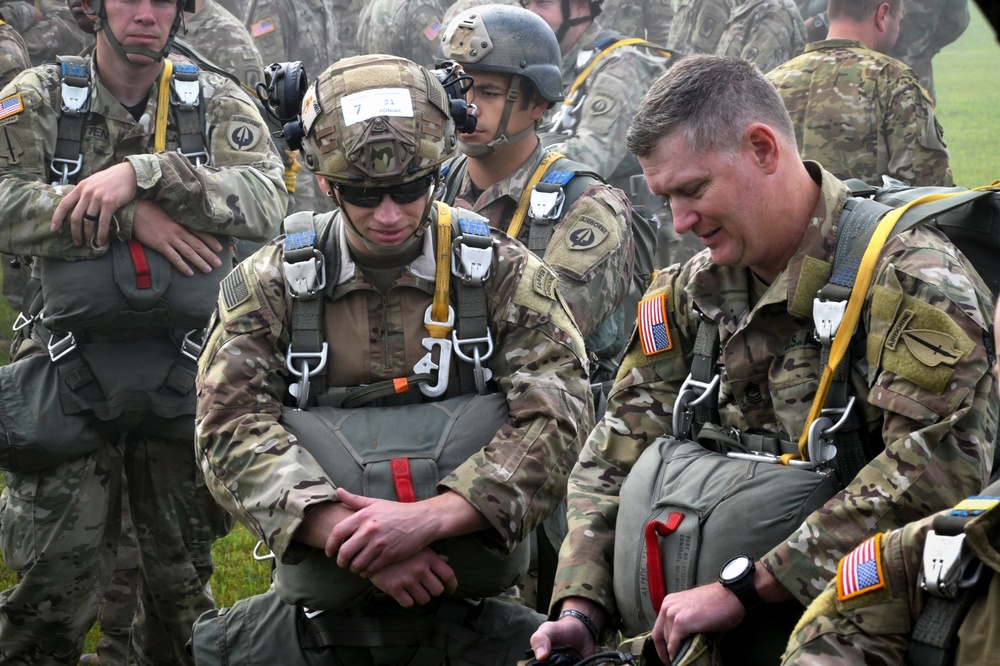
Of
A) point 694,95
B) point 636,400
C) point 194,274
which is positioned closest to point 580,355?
point 636,400

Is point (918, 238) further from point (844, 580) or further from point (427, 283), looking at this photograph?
point (427, 283)

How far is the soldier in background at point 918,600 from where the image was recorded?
245 centimetres

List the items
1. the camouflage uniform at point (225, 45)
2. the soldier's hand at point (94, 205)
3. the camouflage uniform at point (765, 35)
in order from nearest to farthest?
1. the soldier's hand at point (94, 205)
2. the camouflage uniform at point (225, 45)
3. the camouflage uniform at point (765, 35)

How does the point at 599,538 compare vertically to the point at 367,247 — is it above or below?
below

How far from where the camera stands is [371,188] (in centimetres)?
391

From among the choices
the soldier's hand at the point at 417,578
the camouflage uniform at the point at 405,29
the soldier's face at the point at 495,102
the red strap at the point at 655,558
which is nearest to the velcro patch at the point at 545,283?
the soldier's hand at the point at 417,578

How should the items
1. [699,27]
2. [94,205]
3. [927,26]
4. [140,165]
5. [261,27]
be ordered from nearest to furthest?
[94,205] → [140,165] → [261,27] → [699,27] → [927,26]

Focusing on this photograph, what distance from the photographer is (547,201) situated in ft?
18.2

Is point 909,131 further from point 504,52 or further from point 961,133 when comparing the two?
point 961,133

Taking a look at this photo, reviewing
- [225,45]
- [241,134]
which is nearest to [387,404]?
[241,134]

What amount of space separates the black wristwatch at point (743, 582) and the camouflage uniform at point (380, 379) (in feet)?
2.88

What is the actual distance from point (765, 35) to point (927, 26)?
300 cm

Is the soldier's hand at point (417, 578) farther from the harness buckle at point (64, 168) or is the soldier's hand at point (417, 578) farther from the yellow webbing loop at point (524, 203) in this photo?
the harness buckle at point (64, 168)

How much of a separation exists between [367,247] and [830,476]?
1658 mm
